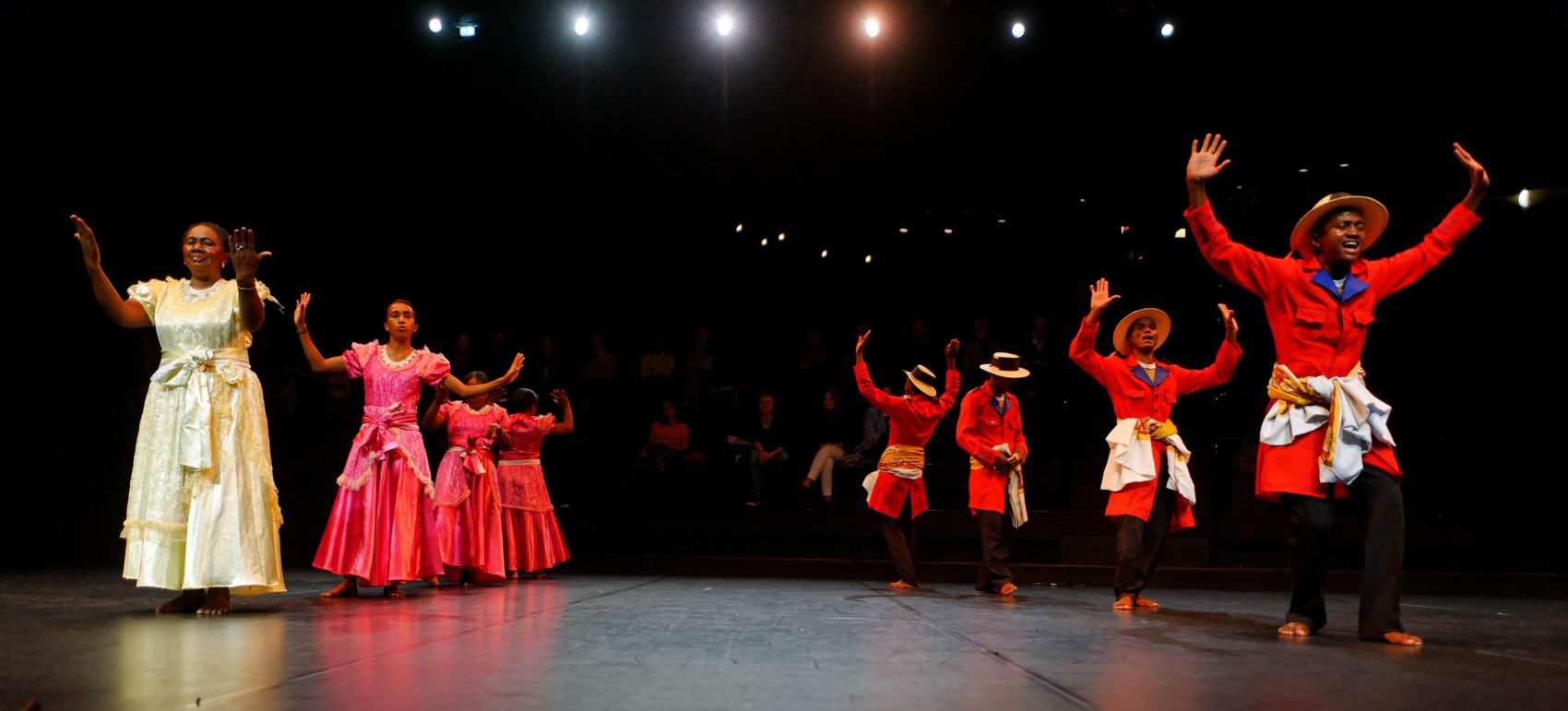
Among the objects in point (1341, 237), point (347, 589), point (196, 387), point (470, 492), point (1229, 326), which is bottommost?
point (347, 589)

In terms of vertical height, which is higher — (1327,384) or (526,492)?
(1327,384)

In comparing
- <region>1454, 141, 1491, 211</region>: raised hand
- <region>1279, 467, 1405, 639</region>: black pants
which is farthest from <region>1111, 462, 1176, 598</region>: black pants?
<region>1454, 141, 1491, 211</region>: raised hand

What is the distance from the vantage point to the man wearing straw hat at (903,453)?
809cm

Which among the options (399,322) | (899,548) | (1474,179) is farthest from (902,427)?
(1474,179)

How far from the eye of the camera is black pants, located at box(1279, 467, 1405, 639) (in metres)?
4.50

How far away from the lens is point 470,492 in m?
8.53

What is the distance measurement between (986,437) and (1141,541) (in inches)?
56.8

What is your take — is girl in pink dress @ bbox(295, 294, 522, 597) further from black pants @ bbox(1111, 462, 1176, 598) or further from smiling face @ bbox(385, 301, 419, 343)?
black pants @ bbox(1111, 462, 1176, 598)

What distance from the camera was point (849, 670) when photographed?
3.57 meters

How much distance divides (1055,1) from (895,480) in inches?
202

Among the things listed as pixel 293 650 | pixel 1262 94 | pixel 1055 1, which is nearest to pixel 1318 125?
pixel 1262 94

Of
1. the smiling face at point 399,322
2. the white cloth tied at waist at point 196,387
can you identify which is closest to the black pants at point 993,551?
the smiling face at point 399,322

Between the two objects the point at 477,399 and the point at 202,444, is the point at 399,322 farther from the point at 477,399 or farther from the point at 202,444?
the point at 202,444

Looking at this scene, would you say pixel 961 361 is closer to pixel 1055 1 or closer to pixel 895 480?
pixel 1055 1
